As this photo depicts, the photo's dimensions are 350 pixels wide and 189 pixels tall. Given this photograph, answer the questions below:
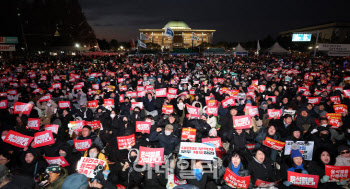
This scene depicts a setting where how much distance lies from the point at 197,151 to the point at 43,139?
12.9ft

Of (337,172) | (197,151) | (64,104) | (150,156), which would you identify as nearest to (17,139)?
(64,104)

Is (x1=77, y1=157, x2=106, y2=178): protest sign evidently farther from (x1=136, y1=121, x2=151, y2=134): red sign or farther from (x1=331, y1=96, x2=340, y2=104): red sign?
(x1=331, y1=96, x2=340, y2=104): red sign

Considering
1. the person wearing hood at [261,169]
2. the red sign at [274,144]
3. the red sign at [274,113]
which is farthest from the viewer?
the red sign at [274,113]

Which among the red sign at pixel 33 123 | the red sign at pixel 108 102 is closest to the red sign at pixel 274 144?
the red sign at pixel 108 102

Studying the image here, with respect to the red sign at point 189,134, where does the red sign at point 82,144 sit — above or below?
below

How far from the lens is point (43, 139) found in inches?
193

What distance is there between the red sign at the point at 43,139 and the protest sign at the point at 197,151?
11.3 feet

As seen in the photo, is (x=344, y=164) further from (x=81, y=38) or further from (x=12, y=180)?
(x=81, y=38)

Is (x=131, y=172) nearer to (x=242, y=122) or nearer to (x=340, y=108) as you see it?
(x=242, y=122)

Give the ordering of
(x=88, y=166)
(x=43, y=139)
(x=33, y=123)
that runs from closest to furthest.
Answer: (x=88, y=166), (x=43, y=139), (x=33, y=123)

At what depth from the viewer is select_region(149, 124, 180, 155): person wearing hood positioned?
5164mm

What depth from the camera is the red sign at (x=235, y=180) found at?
11.7 feet

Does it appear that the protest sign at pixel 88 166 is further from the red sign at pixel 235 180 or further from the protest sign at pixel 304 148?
the protest sign at pixel 304 148

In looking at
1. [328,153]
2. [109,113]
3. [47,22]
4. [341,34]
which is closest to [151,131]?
[109,113]
